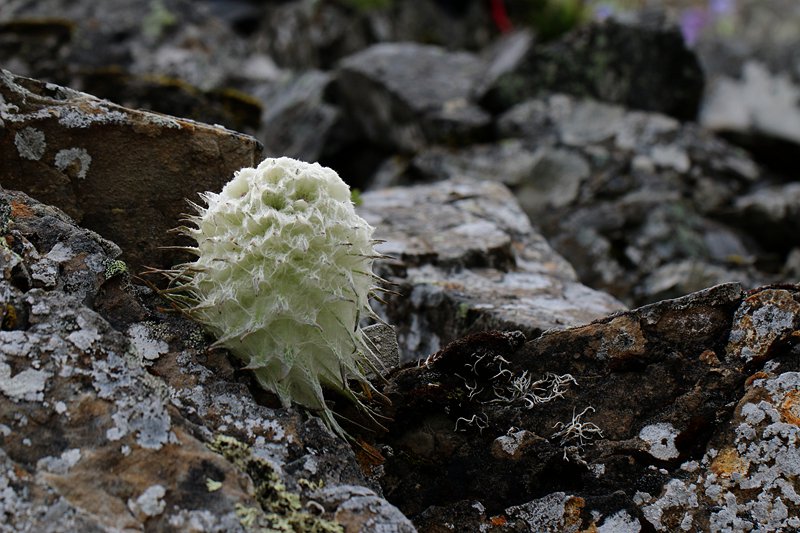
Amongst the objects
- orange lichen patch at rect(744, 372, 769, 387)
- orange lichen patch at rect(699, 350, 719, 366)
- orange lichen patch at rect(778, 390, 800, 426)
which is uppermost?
orange lichen patch at rect(699, 350, 719, 366)

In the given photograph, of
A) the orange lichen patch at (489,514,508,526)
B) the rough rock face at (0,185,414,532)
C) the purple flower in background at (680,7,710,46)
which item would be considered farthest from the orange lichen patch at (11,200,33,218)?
the purple flower in background at (680,7,710,46)

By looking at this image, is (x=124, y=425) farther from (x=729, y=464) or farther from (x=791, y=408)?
(x=791, y=408)

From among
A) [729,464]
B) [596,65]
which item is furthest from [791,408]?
[596,65]

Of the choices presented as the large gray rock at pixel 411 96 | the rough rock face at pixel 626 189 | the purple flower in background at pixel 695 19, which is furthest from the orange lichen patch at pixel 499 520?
the purple flower in background at pixel 695 19

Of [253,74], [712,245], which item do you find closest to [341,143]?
[253,74]

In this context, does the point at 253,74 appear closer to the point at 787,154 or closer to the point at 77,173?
the point at 787,154

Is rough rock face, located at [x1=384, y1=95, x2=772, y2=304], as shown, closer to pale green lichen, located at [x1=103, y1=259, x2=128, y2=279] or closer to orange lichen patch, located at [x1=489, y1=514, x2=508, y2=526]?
orange lichen patch, located at [x1=489, y1=514, x2=508, y2=526]
